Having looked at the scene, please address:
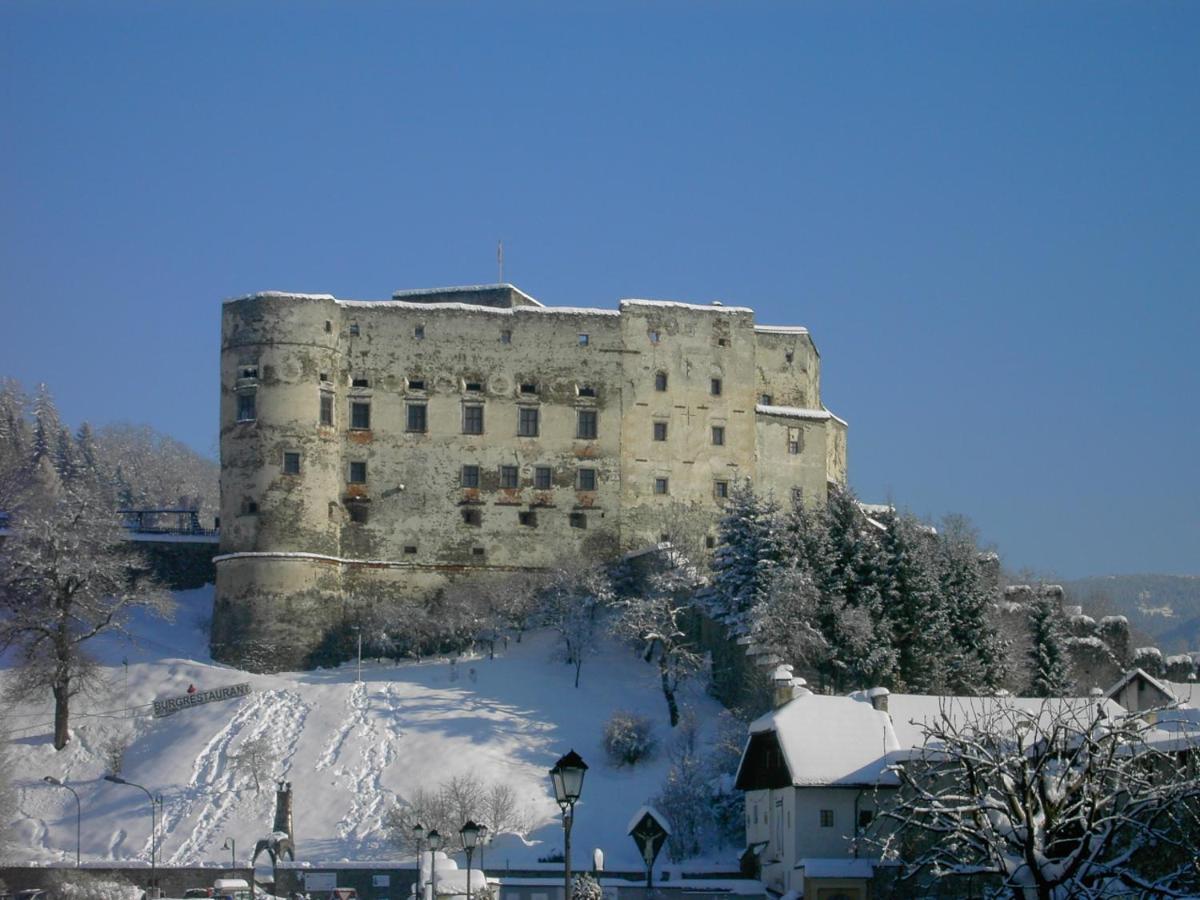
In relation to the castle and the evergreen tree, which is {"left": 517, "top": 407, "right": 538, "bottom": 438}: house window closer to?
the castle

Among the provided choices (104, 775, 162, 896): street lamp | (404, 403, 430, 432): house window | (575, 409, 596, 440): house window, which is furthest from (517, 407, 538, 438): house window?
(104, 775, 162, 896): street lamp

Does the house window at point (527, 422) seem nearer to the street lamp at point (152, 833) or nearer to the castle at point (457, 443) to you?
the castle at point (457, 443)

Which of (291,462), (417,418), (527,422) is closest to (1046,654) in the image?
(527,422)

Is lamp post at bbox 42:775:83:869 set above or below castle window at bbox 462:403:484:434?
below

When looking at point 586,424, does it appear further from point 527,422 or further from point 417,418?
point 417,418

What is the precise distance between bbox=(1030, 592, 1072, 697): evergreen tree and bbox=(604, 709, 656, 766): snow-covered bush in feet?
43.0

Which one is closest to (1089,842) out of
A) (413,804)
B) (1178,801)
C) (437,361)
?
(1178,801)

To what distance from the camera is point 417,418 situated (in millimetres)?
77125

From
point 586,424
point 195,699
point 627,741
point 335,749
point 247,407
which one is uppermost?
point 247,407

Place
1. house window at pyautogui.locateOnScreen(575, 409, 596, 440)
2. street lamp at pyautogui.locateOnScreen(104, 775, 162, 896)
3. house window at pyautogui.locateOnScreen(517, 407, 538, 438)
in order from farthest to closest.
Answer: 1. house window at pyautogui.locateOnScreen(575, 409, 596, 440)
2. house window at pyautogui.locateOnScreen(517, 407, 538, 438)
3. street lamp at pyautogui.locateOnScreen(104, 775, 162, 896)

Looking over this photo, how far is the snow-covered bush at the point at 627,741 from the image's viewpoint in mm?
62125

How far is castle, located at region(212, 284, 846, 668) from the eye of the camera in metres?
74.8

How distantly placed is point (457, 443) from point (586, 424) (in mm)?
5028

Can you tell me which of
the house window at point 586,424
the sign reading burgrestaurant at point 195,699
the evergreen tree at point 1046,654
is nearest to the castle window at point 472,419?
the house window at point 586,424
